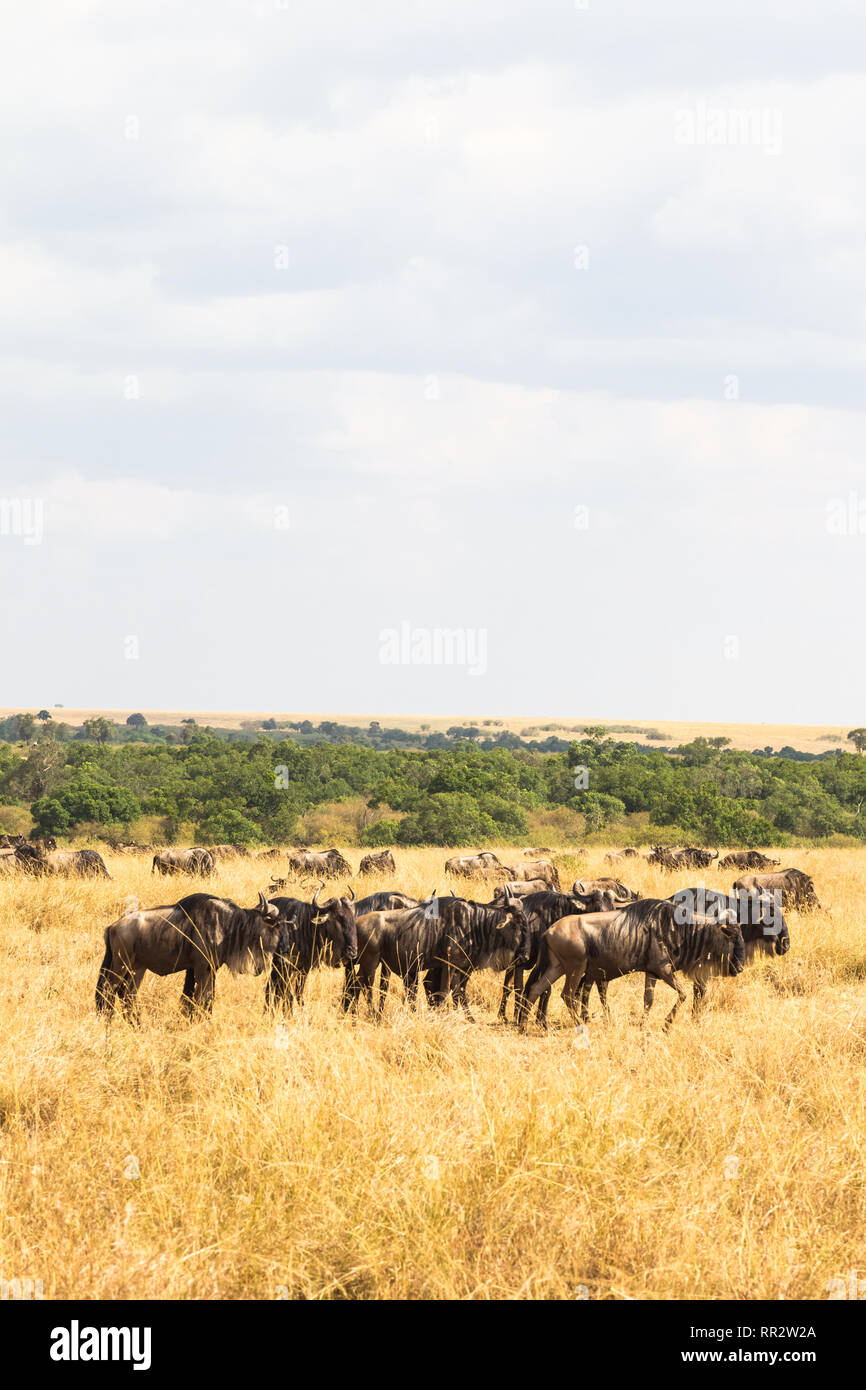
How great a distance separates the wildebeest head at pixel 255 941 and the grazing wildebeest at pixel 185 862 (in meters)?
9.26

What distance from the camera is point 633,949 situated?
8695mm

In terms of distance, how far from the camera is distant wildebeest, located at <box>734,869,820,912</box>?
14.1m

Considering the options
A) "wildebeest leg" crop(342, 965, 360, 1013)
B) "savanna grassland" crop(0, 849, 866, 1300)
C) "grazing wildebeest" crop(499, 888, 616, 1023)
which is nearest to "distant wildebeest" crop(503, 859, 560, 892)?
"grazing wildebeest" crop(499, 888, 616, 1023)

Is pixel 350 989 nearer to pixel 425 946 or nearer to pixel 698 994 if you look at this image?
pixel 425 946

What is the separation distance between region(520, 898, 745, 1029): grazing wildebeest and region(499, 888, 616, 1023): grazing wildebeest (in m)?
0.22

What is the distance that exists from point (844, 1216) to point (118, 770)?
49.3m

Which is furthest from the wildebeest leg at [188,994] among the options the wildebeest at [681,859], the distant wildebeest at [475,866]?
the wildebeest at [681,859]

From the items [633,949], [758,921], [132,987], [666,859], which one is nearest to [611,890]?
[758,921]

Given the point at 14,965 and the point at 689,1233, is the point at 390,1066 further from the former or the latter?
the point at 14,965

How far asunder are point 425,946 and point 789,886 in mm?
7593

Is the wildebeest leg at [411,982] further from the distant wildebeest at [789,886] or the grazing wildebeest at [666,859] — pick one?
the grazing wildebeest at [666,859]

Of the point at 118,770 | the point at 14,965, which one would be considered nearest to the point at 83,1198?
the point at 14,965

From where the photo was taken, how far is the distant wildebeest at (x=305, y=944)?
8516mm

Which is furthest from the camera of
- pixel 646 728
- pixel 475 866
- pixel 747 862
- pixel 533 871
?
pixel 646 728
